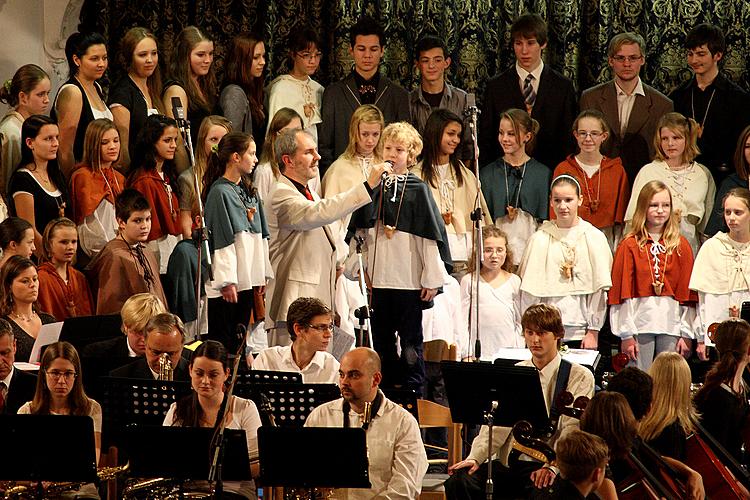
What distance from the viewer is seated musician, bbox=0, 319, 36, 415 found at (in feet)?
22.5

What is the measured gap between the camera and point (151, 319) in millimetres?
7137

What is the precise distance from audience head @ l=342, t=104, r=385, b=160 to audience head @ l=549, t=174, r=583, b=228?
1.23m

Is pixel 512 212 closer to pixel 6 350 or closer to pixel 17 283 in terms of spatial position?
pixel 17 283

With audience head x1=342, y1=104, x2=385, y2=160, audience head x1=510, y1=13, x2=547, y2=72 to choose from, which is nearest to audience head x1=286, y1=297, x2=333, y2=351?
audience head x1=342, y1=104, x2=385, y2=160

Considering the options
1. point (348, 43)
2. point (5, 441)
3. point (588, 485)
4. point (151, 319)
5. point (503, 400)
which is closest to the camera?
point (588, 485)

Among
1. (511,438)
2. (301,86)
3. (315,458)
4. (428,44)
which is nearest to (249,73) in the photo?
(301,86)

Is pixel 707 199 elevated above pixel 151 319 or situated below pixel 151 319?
above

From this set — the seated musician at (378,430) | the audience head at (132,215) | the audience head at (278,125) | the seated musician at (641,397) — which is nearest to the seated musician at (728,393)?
the seated musician at (641,397)

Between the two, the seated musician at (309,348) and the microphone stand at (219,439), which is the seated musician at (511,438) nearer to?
the seated musician at (309,348)

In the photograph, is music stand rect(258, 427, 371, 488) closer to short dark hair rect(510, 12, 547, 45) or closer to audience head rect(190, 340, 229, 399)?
audience head rect(190, 340, 229, 399)

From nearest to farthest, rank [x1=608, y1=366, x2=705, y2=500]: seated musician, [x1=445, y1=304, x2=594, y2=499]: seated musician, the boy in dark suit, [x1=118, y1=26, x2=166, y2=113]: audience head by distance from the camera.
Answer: [x1=608, y1=366, x2=705, y2=500]: seated musician < [x1=445, y1=304, x2=594, y2=499]: seated musician < [x1=118, y1=26, x2=166, y2=113]: audience head < the boy in dark suit

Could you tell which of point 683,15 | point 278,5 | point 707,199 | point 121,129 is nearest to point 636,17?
point 683,15

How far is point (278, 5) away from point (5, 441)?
586 centimetres

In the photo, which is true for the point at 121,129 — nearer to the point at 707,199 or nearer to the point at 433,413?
the point at 433,413
